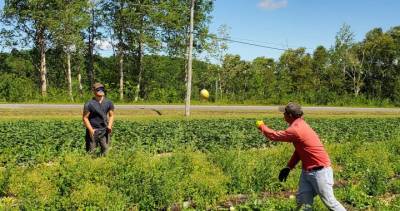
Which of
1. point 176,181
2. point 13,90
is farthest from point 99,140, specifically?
point 13,90

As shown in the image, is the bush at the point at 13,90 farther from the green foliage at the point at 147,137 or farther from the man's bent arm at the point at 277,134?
the man's bent arm at the point at 277,134

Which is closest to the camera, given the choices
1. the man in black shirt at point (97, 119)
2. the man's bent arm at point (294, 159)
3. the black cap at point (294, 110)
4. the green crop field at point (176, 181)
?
the black cap at point (294, 110)

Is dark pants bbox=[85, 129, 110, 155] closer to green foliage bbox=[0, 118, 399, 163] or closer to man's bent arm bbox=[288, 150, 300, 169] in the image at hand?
green foliage bbox=[0, 118, 399, 163]

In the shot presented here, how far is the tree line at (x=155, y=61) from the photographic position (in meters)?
36.6

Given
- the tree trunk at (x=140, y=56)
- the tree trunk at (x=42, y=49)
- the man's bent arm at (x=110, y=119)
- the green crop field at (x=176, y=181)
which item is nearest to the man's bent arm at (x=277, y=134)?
the green crop field at (x=176, y=181)

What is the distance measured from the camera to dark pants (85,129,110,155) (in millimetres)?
9273

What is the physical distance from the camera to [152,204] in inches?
283

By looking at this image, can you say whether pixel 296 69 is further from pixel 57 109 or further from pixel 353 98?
pixel 57 109

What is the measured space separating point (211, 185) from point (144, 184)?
1314 mm

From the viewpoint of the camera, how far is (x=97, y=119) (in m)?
9.34

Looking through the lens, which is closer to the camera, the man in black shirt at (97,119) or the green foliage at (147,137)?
the man in black shirt at (97,119)

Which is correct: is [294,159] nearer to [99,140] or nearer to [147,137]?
[99,140]

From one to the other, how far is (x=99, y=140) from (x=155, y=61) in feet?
136

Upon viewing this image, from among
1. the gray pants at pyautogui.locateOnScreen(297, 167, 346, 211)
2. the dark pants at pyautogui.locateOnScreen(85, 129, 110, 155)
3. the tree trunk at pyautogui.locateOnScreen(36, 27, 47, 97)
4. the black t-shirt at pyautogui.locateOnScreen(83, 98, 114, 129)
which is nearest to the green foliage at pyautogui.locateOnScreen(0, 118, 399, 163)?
the dark pants at pyautogui.locateOnScreen(85, 129, 110, 155)
